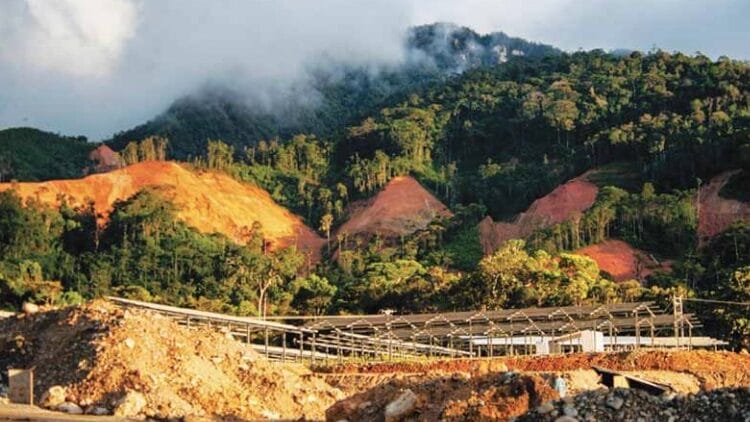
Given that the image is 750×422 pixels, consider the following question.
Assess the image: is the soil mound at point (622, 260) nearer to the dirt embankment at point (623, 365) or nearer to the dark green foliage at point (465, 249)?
the dark green foliage at point (465, 249)

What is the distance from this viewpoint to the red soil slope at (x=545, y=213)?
84062mm

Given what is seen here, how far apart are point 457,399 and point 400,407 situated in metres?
1.02

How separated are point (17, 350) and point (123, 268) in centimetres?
4688

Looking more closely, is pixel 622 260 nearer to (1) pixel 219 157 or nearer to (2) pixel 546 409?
(1) pixel 219 157

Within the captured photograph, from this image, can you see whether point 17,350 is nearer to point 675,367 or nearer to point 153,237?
point 675,367

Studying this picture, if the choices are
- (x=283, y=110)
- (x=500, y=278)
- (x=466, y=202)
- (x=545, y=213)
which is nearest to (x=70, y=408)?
(x=500, y=278)

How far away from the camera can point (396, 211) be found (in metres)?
94.4

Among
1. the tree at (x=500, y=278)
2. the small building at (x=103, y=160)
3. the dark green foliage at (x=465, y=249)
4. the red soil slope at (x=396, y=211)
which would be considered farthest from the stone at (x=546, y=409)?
the small building at (x=103, y=160)

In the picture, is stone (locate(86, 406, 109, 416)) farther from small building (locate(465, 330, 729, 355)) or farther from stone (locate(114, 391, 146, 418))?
small building (locate(465, 330, 729, 355))

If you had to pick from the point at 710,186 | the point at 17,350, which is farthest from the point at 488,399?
the point at 710,186

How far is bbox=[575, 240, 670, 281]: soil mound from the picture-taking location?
71.6 m

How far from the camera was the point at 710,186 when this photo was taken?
81.2 meters

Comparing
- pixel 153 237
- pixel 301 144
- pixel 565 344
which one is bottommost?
pixel 565 344

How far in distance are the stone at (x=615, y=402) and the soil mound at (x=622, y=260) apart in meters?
56.1
